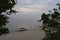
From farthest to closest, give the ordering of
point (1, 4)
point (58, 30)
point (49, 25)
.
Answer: point (49, 25)
point (58, 30)
point (1, 4)

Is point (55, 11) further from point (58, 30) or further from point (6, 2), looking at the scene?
point (6, 2)

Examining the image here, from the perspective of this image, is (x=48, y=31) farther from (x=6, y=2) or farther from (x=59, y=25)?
(x=6, y=2)

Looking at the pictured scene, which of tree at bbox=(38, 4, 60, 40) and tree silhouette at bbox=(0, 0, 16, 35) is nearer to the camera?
tree silhouette at bbox=(0, 0, 16, 35)

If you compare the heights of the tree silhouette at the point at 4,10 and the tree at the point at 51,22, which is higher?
the tree silhouette at the point at 4,10

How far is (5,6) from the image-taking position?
884 cm

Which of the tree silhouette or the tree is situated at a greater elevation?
the tree silhouette

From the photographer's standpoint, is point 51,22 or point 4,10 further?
point 51,22

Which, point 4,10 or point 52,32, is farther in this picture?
point 52,32

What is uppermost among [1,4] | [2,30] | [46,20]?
[1,4]

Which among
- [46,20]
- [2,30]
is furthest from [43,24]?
[2,30]

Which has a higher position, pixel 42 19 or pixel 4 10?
pixel 4 10

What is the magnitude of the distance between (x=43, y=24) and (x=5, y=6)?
1155 cm

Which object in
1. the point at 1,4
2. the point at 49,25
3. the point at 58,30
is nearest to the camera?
the point at 1,4

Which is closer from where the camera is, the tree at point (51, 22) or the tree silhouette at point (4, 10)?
the tree silhouette at point (4, 10)
